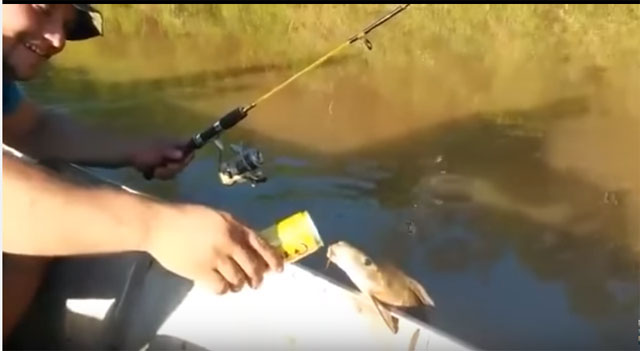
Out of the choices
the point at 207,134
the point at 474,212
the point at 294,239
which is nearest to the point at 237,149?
the point at 207,134

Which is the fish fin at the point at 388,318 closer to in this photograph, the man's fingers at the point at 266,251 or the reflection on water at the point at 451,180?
the reflection on water at the point at 451,180

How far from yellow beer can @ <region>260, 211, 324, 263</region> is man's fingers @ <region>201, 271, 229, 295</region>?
0.11m

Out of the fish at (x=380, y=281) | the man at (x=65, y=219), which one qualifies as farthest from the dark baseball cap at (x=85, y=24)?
the fish at (x=380, y=281)

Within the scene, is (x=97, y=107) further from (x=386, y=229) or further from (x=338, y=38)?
(x=386, y=229)

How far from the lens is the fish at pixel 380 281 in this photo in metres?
1.79

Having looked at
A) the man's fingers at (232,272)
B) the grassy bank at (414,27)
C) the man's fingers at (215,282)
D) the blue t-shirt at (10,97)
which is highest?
the grassy bank at (414,27)

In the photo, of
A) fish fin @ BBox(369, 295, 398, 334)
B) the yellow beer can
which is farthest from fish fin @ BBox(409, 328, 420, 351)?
the yellow beer can

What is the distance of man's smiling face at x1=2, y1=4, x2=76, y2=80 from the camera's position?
1713 mm

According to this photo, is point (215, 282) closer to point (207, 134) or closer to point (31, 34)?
point (207, 134)

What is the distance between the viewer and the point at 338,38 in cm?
193

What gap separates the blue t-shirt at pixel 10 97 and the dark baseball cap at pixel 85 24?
5.3 inches

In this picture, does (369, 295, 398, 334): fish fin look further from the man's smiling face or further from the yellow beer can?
the man's smiling face

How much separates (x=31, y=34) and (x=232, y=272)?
56 centimetres

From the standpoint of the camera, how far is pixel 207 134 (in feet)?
6.15
